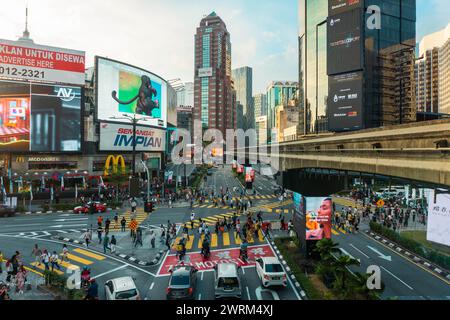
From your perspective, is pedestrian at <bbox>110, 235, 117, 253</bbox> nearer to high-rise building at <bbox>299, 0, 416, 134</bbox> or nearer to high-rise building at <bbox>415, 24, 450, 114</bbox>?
high-rise building at <bbox>299, 0, 416, 134</bbox>

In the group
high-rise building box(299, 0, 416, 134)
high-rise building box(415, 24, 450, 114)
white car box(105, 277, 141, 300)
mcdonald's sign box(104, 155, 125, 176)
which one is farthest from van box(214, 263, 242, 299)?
high-rise building box(415, 24, 450, 114)

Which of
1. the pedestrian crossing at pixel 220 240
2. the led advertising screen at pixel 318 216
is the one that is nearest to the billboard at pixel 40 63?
the pedestrian crossing at pixel 220 240

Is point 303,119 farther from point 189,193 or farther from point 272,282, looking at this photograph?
point 272,282

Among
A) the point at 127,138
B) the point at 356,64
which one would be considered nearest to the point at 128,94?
the point at 127,138

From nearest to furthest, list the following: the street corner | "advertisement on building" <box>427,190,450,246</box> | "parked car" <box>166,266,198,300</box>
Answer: "parked car" <box>166,266,198,300</box> → the street corner → "advertisement on building" <box>427,190,450,246</box>

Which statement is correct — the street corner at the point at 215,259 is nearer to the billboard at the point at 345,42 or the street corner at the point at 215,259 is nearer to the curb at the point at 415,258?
the curb at the point at 415,258
